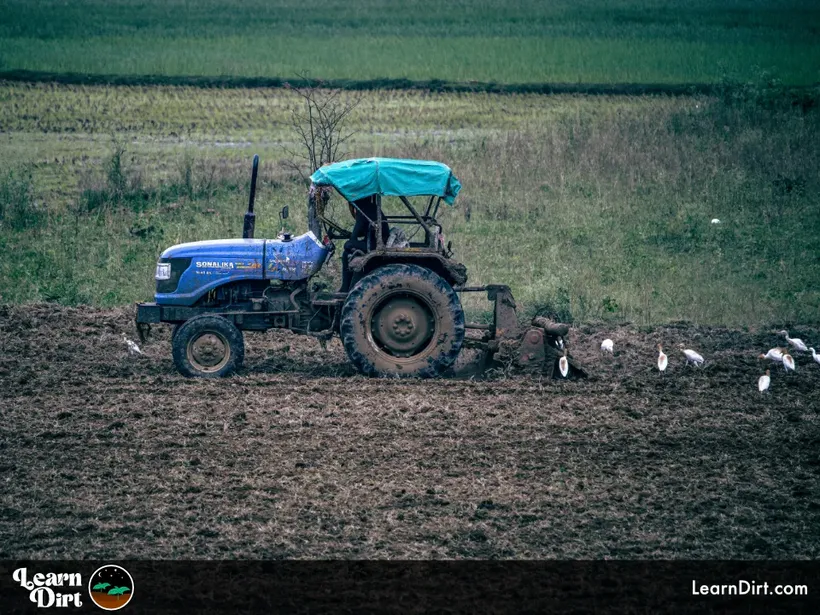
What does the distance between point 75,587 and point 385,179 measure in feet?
19.4

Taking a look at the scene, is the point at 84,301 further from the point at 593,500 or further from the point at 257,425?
the point at 593,500

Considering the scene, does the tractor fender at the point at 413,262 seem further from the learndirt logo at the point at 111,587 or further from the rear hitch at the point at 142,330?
the learndirt logo at the point at 111,587

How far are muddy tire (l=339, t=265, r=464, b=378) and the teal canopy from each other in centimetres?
83

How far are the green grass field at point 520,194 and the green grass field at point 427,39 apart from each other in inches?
173

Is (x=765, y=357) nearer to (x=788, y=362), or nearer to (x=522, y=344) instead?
(x=788, y=362)

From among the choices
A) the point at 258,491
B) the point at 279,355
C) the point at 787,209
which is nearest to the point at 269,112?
the point at 787,209

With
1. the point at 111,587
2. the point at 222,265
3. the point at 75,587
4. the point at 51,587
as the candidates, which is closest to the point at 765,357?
the point at 222,265

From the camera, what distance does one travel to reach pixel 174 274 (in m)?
12.2

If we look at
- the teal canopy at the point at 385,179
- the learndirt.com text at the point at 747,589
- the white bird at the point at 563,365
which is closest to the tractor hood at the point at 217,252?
the teal canopy at the point at 385,179

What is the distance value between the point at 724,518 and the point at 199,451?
449 centimetres

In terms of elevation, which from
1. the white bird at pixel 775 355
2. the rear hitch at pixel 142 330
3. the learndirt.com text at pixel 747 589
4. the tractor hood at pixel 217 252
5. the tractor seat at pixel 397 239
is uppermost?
the tractor seat at pixel 397 239

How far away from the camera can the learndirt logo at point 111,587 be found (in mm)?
7105

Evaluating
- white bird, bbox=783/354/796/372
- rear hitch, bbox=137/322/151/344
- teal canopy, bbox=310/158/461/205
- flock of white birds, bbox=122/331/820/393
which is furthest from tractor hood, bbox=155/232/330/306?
white bird, bbox=783/354/796/372

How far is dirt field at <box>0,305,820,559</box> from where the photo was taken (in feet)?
26.4
